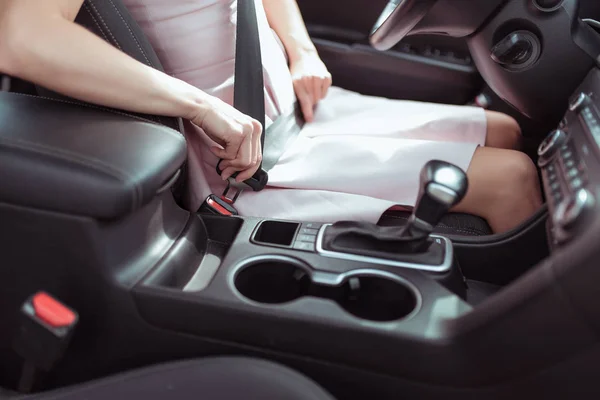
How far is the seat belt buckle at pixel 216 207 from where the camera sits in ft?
3.10

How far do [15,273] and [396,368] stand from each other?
511 mm

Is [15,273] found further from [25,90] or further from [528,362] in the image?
[528,362]

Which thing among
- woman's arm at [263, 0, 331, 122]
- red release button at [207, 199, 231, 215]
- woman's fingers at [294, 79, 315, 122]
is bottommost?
red release button at [207, 199, 231, 215]

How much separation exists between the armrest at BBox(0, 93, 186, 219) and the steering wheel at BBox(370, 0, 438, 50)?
0.41m

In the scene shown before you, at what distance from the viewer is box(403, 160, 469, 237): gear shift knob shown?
0.74 metres

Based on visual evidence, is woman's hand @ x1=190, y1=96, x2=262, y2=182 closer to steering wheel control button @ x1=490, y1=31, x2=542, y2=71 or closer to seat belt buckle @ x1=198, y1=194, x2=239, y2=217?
seat belt buckle @ x1=198, y1=194, x2=239, y2=217

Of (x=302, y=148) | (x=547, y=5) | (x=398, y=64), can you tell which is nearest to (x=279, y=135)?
(x=302, y=148)

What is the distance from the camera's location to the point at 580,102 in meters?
0.83

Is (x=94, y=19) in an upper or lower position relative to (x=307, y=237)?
upper

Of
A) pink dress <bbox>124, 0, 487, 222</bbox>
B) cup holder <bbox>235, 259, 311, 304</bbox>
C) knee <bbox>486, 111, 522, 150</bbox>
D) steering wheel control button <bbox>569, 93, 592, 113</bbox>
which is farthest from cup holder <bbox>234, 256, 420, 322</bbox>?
knee <bbox>486, 111, 522, 150</bbox>

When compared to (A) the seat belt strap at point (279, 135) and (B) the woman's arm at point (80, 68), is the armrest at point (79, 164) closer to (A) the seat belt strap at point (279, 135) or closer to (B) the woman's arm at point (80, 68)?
(B) the woman's arm at point (80, 68)

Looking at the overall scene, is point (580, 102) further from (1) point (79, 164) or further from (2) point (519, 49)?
(1) point (79, 164)

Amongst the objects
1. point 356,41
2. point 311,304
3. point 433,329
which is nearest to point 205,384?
point 311,304

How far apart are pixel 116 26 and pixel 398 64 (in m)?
0.90
